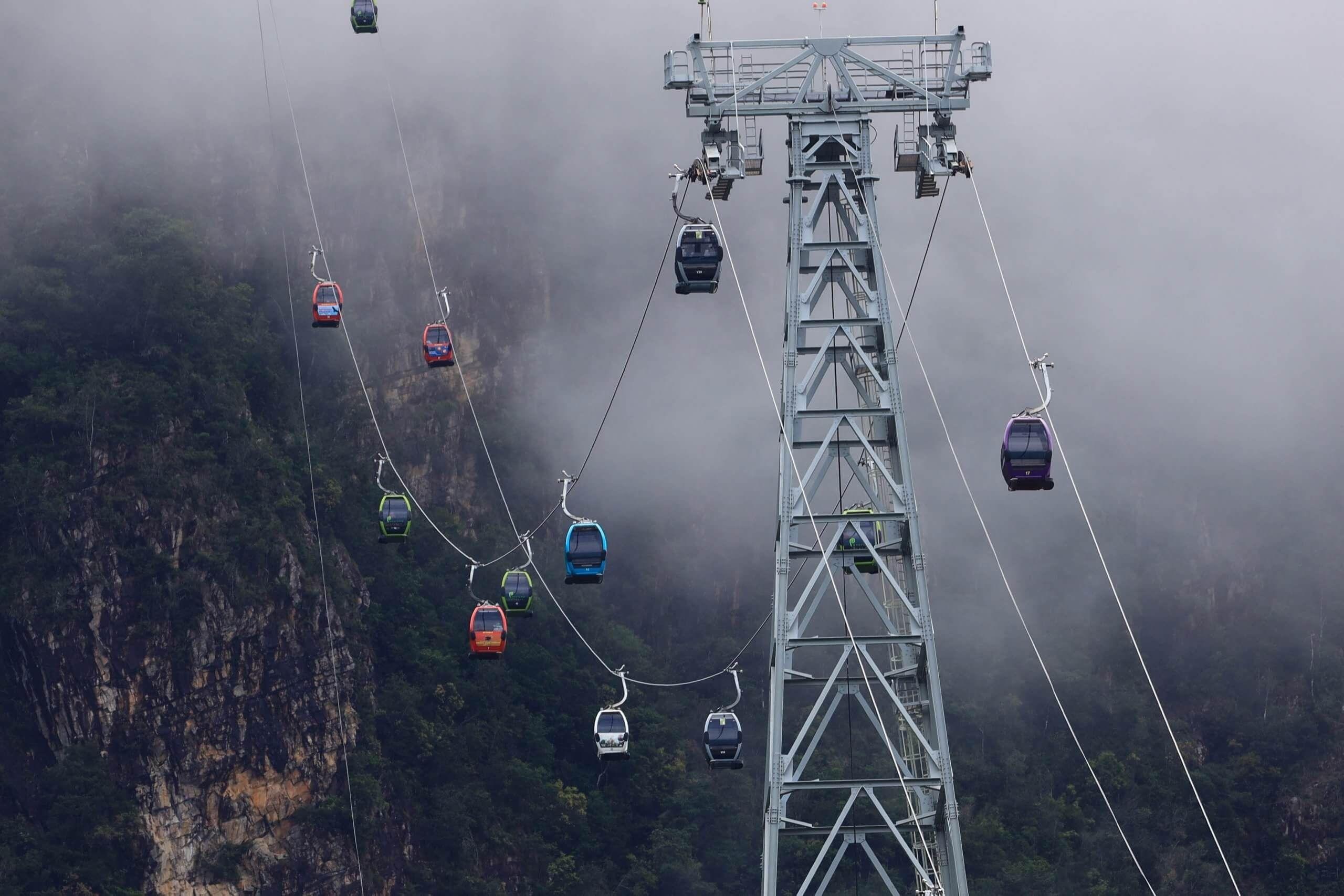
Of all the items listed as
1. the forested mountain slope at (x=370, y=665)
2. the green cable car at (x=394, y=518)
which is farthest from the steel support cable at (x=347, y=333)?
the green cable car at (x=394, y=518)

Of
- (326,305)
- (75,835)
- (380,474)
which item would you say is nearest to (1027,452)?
(326,305)

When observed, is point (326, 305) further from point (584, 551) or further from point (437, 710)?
point (437, 710)

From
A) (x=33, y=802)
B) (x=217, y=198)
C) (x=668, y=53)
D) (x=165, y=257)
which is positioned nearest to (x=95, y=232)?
(x=165, y=257)

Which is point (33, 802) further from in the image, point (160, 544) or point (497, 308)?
point (497, 308)

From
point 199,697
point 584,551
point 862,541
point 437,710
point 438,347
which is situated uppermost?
point 862,541

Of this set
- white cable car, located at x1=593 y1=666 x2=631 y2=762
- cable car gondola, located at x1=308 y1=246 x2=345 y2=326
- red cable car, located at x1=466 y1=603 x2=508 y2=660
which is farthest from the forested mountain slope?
red cable car, located at x1=466 y1=603 x2=508 y2=660
